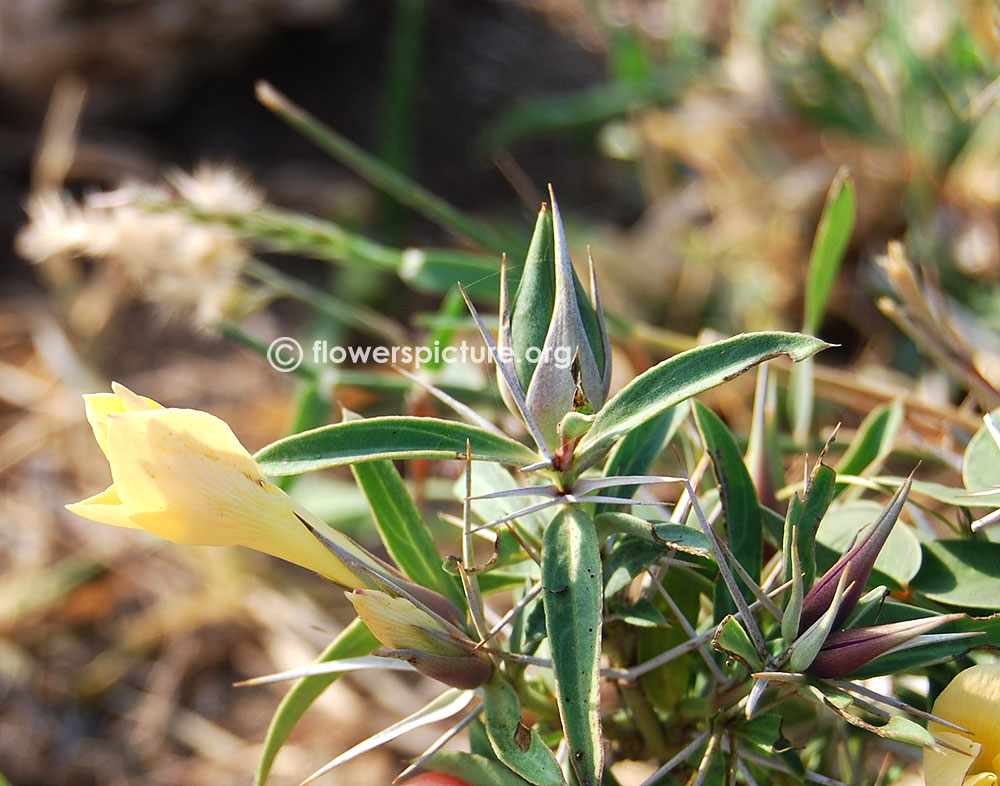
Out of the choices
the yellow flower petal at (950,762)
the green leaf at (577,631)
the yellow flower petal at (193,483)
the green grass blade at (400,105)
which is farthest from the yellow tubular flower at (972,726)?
the green grass blade at (400,105)

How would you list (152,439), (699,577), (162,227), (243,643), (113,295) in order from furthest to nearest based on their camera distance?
(113,295) < (243,643) < (162,227) < (699,577) < (152,439)

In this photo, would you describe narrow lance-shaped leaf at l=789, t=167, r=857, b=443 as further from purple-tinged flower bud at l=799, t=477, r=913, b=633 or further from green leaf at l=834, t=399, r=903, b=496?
purple-tinged flower bud at l=799, t=477, r=913, b=633

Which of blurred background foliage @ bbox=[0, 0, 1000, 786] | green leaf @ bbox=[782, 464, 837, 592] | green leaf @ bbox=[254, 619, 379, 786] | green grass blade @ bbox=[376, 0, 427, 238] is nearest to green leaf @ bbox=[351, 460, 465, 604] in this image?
green leaf @ bbox=[254, 619, 379, 786]

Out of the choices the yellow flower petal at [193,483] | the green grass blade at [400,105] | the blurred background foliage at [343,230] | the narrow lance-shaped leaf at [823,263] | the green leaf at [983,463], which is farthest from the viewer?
the green grass blade at [400,105]

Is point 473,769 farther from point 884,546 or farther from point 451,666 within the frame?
point 884,546

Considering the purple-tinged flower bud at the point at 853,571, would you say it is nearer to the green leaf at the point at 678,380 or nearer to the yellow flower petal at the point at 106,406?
the green leaf at the point at 678,380

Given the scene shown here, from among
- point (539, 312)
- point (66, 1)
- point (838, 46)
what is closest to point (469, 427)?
point (539, 312)

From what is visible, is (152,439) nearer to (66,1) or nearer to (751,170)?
(751,170)
